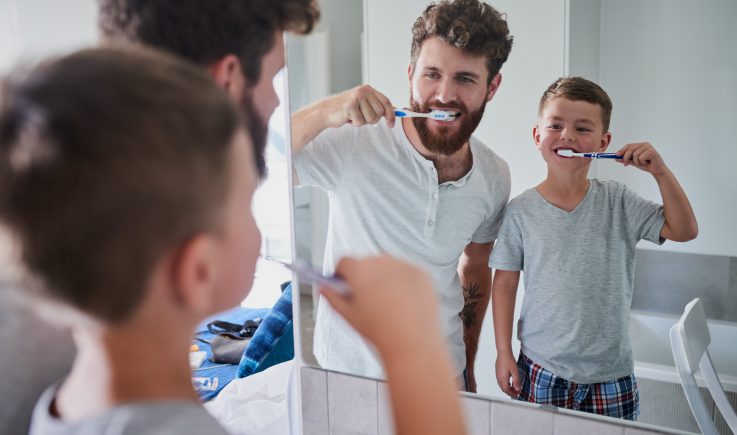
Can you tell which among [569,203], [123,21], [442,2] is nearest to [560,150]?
[569,203]

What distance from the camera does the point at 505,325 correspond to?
38.8 inches

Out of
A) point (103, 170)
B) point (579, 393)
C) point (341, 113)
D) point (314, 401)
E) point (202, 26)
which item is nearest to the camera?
point (103, 170)

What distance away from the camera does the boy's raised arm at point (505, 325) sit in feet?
3.19

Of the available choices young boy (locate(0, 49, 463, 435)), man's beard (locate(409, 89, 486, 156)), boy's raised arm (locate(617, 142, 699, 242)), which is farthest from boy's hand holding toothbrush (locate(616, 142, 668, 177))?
young boy (locate(0, 49, 463, 435))

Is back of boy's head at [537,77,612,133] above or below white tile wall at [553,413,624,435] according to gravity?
above

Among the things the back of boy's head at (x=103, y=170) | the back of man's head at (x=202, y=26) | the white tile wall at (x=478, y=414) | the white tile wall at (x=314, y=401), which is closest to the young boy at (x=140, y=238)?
the back of boy's head at (x=103, y=170)

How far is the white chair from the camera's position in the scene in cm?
86

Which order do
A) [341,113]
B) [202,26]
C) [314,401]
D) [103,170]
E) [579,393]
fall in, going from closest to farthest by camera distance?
[103,170] < [202,26] < [579,393] < [341,113] < [314,401]

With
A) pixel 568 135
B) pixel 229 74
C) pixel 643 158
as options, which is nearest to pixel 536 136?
pixel 568 135

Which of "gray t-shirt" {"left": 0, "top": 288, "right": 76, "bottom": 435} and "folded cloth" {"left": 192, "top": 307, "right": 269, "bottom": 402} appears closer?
"gray t-shirt" {"left": 0, "top": 288, "right": 76, "bottom": 435}

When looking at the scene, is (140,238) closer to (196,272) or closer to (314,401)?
(196,272)

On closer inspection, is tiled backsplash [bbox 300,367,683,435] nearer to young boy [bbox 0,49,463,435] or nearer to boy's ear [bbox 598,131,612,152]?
boy's ear [bbox 598,131,612,152]

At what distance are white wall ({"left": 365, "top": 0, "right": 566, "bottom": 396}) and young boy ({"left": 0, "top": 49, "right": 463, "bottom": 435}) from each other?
0.51 m

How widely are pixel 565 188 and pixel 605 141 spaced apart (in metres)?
0.09
